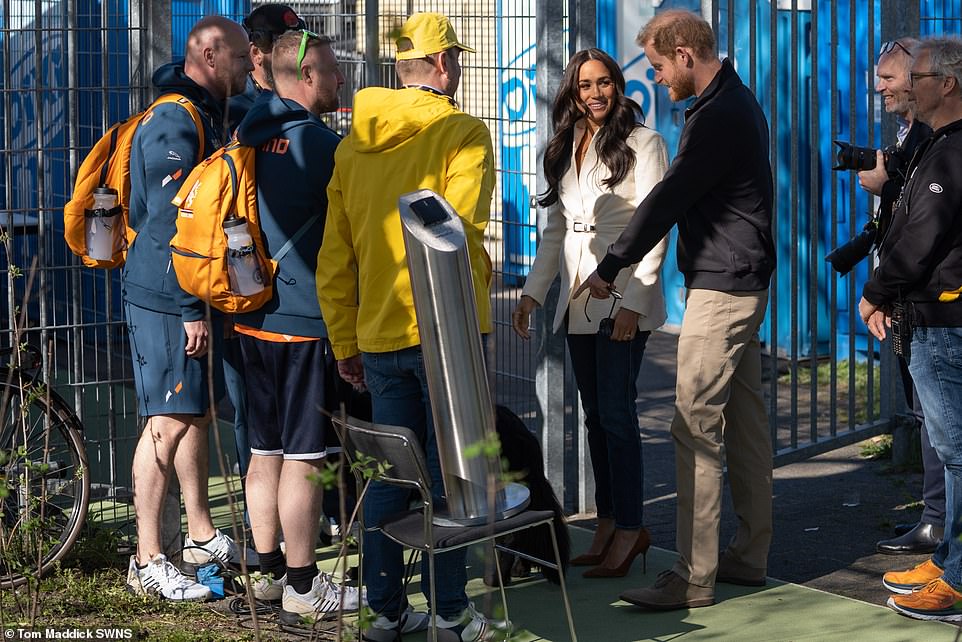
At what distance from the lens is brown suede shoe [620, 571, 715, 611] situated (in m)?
5.00

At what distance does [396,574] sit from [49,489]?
1.66 meters

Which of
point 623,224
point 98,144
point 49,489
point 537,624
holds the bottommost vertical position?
point 537,624

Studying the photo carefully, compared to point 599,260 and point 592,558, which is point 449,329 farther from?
point 592,558

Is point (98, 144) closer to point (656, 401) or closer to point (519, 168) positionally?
point (519, 168)

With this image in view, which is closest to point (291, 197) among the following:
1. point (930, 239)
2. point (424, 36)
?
point (424, 36)

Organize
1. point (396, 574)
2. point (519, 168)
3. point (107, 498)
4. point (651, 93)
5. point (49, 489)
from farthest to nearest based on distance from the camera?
point (651, 93) → point (519, 168) → point (107, 498) → point (49, 489) → point (396, 574)

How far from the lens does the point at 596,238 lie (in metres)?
5.36

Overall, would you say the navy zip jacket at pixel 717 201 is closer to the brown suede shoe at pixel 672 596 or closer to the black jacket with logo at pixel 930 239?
the black jacket with logo at pixel 930 239

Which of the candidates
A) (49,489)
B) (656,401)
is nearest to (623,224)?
(49,489)

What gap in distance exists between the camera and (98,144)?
5.25 meters

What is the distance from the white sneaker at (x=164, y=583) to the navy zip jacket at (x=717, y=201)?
1.96 m

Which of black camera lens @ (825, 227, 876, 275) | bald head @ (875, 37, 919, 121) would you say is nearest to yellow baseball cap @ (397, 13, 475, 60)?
black camera lens @ (825, 227, 876, 275)

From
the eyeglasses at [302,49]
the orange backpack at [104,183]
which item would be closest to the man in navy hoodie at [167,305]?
the orange backpack at [104,183]

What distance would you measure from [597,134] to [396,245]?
51.4 inches
